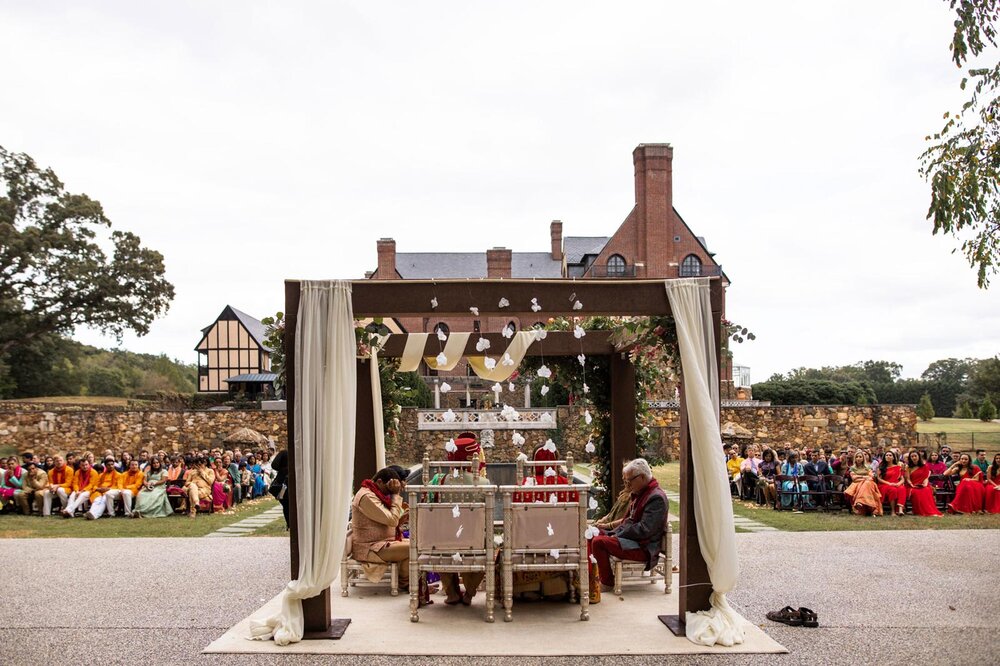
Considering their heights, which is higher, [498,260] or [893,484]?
[498,260]

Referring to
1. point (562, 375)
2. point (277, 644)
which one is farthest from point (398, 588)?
point (562, 375)

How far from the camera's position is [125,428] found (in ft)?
81.3

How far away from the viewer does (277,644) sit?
5.35 meters

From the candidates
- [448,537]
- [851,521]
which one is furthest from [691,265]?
[448,537]

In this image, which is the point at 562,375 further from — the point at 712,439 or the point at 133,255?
the point at 133,255

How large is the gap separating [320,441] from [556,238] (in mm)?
40622

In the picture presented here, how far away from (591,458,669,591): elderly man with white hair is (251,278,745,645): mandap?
1.81 feet

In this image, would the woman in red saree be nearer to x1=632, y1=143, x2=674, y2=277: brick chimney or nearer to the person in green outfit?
the person in green outfit

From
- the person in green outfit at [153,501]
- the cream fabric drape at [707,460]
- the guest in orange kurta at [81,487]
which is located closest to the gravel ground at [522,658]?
the cream fabric drape at [707,460]

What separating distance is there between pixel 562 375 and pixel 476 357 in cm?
111

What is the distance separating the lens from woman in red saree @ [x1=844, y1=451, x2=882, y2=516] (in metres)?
12.4

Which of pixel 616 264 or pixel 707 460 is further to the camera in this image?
pixel 616 264

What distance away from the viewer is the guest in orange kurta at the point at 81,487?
13062 mm

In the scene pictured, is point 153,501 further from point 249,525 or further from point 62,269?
point 62,269
